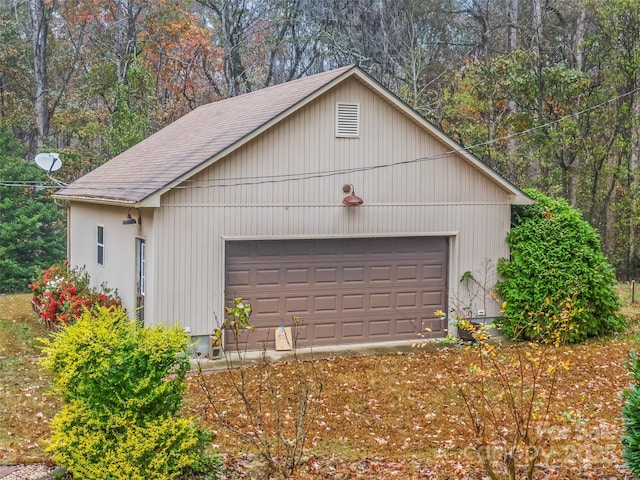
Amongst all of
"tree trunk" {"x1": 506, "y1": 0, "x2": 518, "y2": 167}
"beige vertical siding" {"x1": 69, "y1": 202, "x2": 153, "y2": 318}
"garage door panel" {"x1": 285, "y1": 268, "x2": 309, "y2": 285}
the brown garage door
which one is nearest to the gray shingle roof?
"beige vertical siding" {"x1": 69, "y1": 202, "x2": 153, "y2": 318}

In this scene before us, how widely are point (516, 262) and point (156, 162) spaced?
24.6 ft

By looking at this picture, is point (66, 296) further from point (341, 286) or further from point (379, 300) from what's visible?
point (379, 300)

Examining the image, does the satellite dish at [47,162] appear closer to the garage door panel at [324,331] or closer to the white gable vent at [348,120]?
the white gable vent at [348,120]

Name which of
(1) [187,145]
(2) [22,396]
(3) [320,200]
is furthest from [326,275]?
(2) [22,396]

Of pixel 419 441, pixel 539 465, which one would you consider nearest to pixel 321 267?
pixel 419 441

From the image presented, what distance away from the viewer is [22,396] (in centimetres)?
1045

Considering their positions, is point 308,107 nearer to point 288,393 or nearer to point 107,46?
point 288,393

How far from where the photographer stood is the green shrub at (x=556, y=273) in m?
13.9

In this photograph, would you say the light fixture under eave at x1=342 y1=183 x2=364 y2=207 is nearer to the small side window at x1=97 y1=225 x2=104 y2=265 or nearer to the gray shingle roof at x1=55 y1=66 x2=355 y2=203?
the gray shingle roof at x1=55 y1=66 x2=355 y2=203

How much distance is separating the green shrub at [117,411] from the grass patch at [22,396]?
86 centimetres

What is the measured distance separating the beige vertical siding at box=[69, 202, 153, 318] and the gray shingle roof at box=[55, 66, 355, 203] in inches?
19.2

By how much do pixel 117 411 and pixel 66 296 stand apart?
31.9 ft

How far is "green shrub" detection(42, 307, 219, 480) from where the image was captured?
6082 mm

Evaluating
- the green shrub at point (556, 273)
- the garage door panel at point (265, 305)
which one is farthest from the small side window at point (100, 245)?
the green shrub at point (556, 273)
